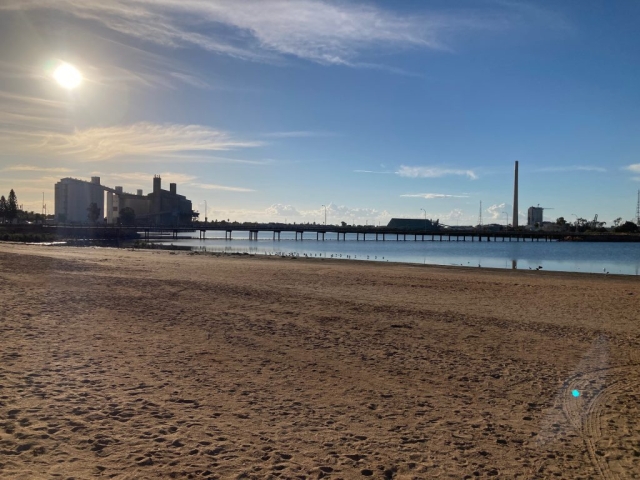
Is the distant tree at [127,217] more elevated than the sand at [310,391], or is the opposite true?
the distant tree at [127,217]

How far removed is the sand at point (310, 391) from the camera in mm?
4812

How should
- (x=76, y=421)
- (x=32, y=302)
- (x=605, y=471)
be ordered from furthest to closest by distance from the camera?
(x=32, y=302) < (x=76, y=421) < (x=605, y=471)

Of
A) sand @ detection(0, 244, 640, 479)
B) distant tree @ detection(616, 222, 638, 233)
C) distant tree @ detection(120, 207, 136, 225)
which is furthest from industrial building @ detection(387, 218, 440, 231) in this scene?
sand @ detection(0, 244, 640, 479)

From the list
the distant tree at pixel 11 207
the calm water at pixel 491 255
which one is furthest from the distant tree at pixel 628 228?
the distant tree at pixel 11 207

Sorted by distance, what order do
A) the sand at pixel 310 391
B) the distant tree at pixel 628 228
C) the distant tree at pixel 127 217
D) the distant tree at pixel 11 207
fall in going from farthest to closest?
the distant tree at pixel 628 228 < the distant tree at pixel 127 217 < the distant tree at pixel 11 207 < the sand at pixel 310 391

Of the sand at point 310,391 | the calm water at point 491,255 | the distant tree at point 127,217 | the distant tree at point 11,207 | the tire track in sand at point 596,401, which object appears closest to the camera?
the sand at point 310,391

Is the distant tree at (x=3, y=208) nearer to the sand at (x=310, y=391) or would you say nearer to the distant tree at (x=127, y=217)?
the distant tree at (x=127, y=217)

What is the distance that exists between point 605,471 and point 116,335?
7932mm

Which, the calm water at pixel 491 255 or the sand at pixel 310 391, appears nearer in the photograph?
the sand at pixel 310 391

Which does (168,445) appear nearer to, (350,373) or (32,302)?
(350,373)

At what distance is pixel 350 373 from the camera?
7730 millimetres

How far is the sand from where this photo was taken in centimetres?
481

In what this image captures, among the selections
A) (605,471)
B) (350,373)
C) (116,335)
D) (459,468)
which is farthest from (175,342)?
(605,471)

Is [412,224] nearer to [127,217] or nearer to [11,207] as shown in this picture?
[127,217]
